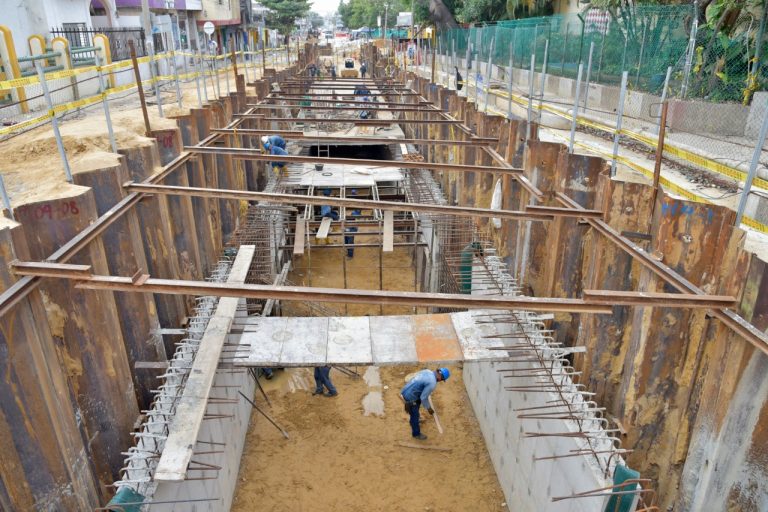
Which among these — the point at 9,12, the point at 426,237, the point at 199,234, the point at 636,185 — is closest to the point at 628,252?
the point at 636,185

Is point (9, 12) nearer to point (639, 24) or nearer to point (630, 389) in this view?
point (639, 24)

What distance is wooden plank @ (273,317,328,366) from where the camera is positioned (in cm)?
744

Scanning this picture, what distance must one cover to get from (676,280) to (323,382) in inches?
305

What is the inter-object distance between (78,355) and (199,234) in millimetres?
4337

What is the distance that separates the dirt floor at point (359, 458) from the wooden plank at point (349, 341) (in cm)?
284

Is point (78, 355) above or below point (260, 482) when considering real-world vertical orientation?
above

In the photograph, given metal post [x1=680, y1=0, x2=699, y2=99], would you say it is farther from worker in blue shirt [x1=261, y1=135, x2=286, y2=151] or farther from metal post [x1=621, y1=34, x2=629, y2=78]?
worker in blue shirt [x1=261, y1=135, x2=286, y2=151]

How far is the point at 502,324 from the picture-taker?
→ 8.23 m

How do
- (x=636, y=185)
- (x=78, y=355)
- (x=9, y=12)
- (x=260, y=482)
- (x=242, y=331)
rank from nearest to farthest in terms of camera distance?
(x=78, y=355) → (x=636, y=185) → (x=242, y=331) → (x=260, y=482) → (x=9, y=12)

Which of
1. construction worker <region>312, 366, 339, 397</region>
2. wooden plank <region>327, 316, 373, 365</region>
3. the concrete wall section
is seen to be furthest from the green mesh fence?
construction worker <region>312, 366, 339, 397</region>

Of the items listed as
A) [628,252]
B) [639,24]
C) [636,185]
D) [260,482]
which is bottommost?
[260,482]

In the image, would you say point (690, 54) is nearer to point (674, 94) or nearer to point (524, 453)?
point (674, 94)

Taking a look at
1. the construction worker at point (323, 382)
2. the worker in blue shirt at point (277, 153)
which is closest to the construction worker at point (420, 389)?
the construction worker at point (323, 382)

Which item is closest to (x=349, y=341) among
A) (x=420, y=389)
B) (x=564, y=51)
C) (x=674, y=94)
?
(x=420, y=389)
